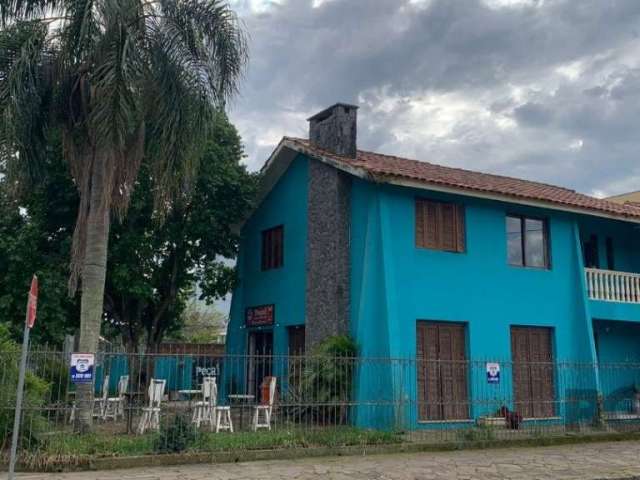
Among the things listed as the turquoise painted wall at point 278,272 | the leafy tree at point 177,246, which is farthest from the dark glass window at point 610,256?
the leafy tree at point 177,246

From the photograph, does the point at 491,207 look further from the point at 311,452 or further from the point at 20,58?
the point at 20,58

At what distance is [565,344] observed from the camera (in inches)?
724

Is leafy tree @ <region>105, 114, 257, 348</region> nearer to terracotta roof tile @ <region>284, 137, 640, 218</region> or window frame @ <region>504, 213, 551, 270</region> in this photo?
terracotta roof tile @ <region>284, 137, 640, 218</region>

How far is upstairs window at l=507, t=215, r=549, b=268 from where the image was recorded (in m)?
18.3

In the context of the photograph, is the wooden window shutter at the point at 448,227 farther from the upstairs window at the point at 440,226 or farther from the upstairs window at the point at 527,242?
the upstairs window at the point at 527,242

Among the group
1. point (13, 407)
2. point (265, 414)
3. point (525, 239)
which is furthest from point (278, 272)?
point (13, 407)

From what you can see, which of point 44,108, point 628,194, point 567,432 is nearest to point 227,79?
point 44,108

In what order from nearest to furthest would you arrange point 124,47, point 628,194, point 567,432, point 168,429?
point 168,429 < point 124,47 < point 567,432 < point 628,194

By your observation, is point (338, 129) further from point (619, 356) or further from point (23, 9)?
point (619, 356)

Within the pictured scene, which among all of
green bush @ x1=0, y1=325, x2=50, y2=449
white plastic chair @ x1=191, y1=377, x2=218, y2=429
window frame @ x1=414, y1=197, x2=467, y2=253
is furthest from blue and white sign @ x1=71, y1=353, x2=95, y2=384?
window frame @ x1=414, y1=197, x2=467, y2=253

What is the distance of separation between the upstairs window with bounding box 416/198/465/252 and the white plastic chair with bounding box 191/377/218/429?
5.80 meters

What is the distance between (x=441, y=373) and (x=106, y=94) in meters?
9.34

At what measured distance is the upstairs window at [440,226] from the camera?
16906 mm

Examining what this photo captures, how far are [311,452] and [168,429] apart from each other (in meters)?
2.49
